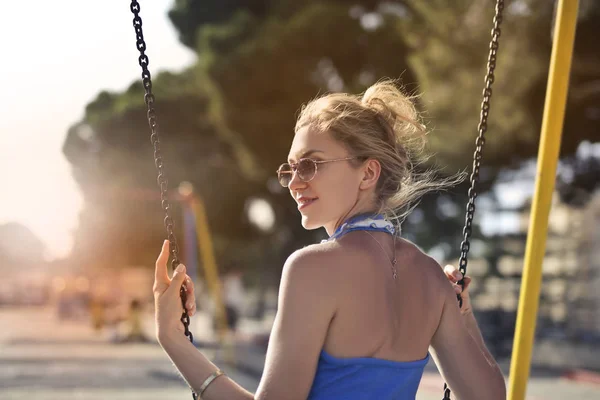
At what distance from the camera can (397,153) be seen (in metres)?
2.22

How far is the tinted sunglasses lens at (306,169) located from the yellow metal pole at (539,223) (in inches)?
38.3

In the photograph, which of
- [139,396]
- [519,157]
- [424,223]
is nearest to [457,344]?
[139,396]

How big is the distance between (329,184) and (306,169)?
0.07 metres

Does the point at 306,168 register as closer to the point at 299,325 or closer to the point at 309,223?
the point at 309,223

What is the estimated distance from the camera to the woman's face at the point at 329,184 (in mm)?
2133

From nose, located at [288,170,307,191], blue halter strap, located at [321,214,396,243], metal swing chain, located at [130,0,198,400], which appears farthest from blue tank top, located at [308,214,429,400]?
metal swing chain, located at [130,0,198,400]

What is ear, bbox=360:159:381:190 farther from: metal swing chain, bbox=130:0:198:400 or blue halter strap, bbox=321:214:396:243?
metal swing chain, bbox=130:0:198:400

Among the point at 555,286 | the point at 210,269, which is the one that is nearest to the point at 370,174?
the point at 210,269

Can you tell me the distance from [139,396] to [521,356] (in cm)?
1058

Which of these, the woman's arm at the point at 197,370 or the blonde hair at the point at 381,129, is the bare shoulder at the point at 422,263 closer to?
the blonde hair at the point at 381,129

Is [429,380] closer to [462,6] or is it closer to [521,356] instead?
[462,6]

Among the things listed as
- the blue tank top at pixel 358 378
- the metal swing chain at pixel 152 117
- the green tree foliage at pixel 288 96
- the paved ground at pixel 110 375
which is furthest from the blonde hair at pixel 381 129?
the paved ground at pixel 110 375

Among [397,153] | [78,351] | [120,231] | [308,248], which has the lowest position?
[308,248]

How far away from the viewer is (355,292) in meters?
1.95
